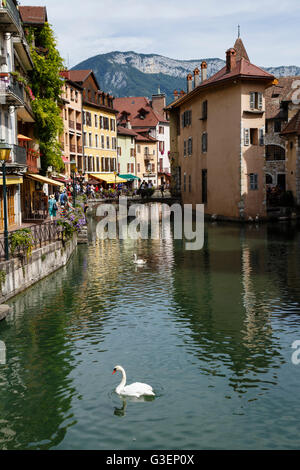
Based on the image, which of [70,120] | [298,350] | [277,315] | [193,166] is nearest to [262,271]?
[277,315]

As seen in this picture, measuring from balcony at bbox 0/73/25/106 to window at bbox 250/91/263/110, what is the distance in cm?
2116

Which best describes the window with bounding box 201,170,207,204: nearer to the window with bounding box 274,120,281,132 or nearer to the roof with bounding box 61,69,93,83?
the window with bounding box 274,120,281,132

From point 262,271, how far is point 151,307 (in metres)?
7.64

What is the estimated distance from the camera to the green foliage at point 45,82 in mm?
39562

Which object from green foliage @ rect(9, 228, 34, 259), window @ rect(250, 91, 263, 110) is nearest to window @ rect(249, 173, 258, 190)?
window @ rect(250, 91, 263, 110)

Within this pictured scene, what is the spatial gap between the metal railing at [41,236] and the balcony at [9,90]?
244 inches

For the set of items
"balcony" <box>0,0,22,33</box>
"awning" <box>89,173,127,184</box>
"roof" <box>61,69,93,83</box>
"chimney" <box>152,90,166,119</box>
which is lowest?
"awning" <box>89,173,127,184</box>

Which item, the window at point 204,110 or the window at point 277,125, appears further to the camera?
the window at point 277,125

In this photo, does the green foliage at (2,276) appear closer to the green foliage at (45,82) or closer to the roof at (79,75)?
the green foliage at (45,82)

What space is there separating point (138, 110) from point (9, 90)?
74876 mm

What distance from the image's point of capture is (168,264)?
2647 cm

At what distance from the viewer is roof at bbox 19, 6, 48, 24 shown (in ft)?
132

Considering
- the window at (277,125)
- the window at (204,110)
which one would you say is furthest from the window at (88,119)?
the window at (204,110)
